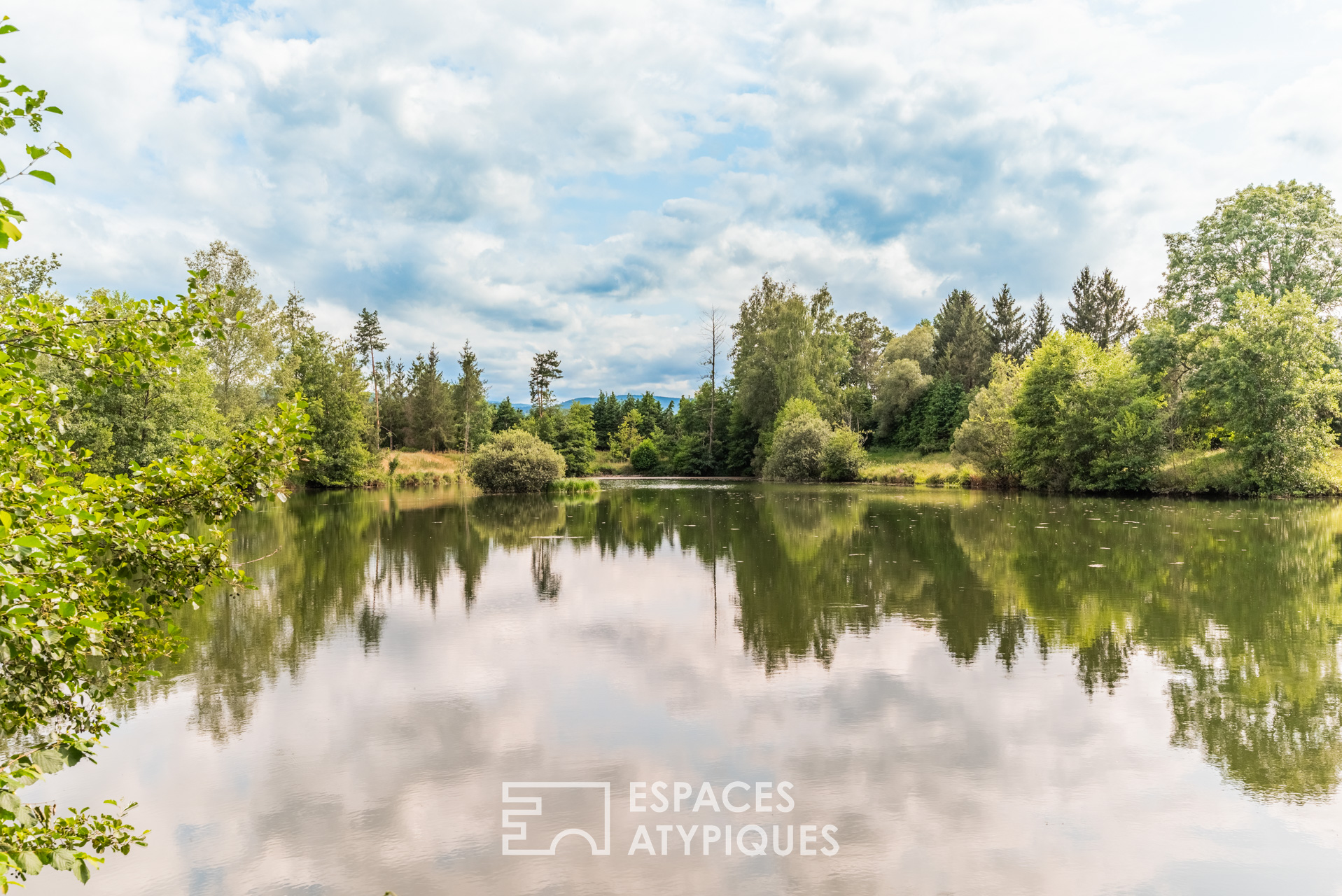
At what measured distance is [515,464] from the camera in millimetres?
38969

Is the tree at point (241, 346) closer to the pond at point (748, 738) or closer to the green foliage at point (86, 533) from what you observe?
the pond at point (748, 738)

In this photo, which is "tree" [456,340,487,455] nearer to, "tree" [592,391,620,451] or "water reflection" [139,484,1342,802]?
"tree" [592,391,620,451]

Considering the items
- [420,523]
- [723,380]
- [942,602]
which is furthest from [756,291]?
[942,602]

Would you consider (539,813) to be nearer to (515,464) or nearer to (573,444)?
(515,464)

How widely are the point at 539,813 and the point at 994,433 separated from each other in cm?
3973

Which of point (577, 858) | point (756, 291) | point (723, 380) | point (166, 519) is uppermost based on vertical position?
point (756, 291)

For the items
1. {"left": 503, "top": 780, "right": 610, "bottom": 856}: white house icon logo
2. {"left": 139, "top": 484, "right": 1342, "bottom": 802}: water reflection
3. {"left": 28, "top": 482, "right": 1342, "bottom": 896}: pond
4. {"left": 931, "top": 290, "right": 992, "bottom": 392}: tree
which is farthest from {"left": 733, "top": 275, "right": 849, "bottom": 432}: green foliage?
{"left": 503, "top": 780, "right": 610, "bottom": 856}: white house icon logo

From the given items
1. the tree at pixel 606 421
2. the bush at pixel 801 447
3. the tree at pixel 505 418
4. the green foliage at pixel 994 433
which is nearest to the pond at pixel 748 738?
the green foliage at pixel 994 433

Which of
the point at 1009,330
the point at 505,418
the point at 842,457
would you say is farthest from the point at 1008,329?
the point at 505,418

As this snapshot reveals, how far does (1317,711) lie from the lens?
5965mm

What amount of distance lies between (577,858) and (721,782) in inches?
46.3

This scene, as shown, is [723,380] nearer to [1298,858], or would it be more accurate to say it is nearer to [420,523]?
[420,523]

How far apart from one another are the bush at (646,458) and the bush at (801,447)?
23196mm

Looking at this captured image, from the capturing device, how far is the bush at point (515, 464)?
3897 centimetres
